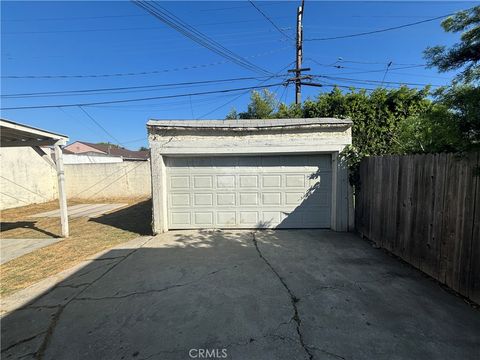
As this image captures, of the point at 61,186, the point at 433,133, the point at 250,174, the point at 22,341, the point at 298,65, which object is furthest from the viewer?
the point at 298,65

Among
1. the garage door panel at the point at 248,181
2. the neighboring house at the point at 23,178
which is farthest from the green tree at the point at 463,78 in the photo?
the neighboring house at the point at 23,178

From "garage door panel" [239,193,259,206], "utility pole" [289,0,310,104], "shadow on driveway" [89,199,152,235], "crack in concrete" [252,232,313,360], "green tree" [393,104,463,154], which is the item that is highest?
"utility pole" [289,0,310,104]

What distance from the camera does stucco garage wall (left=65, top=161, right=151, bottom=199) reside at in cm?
1532

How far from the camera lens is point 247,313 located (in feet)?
9.57

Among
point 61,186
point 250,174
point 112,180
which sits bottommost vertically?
point 112,180

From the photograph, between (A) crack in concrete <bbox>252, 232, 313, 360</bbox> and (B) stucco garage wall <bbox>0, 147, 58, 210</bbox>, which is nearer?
(A) crack in concrete <bbox>252, 232, 313, 360</bbox>

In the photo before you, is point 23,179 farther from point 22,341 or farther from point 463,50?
point 463,50

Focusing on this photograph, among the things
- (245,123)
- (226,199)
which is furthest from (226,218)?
(245,123)

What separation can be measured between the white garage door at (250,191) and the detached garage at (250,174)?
0.08 feet

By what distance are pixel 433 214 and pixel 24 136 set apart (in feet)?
30.4

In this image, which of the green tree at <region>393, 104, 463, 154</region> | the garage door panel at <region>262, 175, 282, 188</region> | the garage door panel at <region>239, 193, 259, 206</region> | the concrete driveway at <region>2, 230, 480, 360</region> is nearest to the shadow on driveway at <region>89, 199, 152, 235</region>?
the concrete driveway at <region>2, 230, 480, 360</region>

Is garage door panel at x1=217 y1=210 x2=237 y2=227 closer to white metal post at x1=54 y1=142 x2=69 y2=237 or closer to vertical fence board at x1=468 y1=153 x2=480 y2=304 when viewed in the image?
white metal post at x1=54 y1=142 x2=69 y2=237
